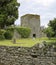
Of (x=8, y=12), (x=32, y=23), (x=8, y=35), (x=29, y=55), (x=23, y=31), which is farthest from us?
(x=32, y=23)

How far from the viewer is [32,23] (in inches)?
736

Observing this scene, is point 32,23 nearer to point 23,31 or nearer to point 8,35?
point 23,31

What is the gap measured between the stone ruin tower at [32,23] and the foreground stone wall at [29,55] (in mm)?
9146

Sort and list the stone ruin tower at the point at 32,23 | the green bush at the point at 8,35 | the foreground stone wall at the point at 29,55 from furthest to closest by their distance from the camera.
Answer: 1. the stone ruin tower at the point at 32,23
2. the green bush at the point at 8,35
3. the foreground stone wall at the point at 29,55

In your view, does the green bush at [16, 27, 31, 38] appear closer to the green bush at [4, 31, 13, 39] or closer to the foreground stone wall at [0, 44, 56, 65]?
the green bush at [4, 31, 13, 39]

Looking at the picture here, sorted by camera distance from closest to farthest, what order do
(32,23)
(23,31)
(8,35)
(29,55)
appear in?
(29,55) → (8,35) → (23,31) → (32,23)

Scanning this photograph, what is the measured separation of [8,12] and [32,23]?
2740 mm

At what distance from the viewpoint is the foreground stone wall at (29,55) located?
28.0 ft

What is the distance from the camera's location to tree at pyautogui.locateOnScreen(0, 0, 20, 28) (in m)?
16.2

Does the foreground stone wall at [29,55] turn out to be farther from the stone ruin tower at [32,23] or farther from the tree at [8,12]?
the stone ruin tower at [32,23]

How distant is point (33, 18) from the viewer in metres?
18.1

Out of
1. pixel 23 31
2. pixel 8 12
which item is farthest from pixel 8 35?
pixel 23 31

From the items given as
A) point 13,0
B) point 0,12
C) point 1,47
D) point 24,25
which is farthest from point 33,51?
point 24,25

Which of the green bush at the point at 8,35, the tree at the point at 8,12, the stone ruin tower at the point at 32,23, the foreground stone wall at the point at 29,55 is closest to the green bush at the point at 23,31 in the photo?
the stone ruin tower at the point at 32,23
